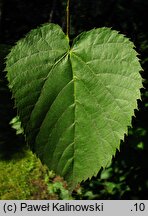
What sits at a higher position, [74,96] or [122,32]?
[74,96]

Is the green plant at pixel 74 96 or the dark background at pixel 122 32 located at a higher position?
the green plant at pixel 74 96

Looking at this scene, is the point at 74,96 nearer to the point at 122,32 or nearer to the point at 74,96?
the point at 74,96

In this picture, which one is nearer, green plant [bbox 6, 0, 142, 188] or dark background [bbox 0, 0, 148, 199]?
green plant [bbox 6, 0, 142, 188]

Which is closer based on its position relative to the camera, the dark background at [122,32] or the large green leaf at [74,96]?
the large green leaf at [74,96]

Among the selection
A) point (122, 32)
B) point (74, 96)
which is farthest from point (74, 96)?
point (122, 32)

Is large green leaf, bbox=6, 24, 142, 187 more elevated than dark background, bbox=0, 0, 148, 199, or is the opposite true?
large green leaf, bbox=6, 24, 142, 187
